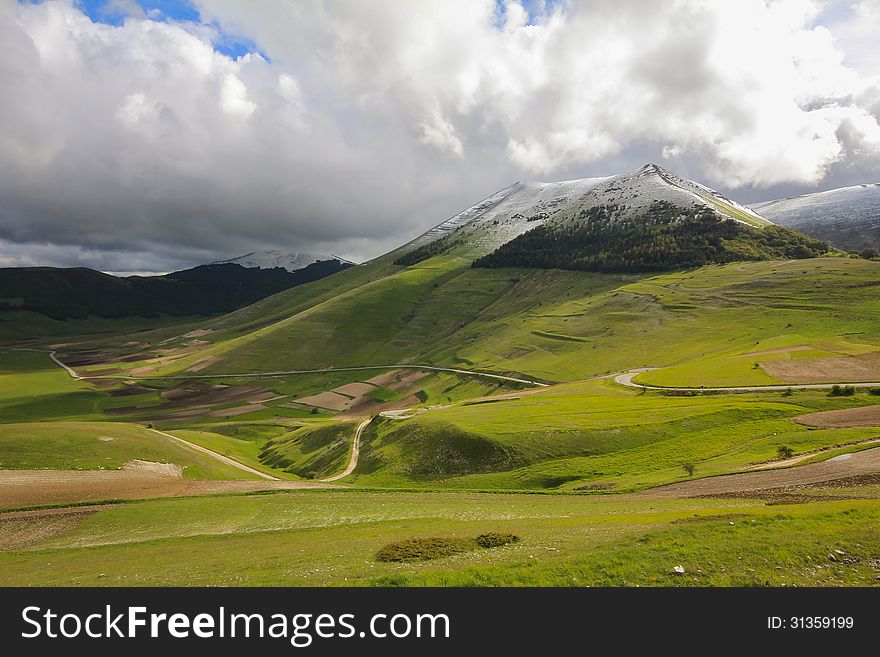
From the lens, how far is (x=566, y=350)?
18162 centimetres

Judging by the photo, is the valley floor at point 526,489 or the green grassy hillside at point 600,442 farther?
the green grassy hillside at point 600,442

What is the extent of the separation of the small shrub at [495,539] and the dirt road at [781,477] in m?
22.9

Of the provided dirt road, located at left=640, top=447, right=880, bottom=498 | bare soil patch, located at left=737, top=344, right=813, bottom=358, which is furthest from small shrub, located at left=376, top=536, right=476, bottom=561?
bare soil patch, located at left=737, top=344, right=813, bottom=358

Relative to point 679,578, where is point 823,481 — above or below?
below

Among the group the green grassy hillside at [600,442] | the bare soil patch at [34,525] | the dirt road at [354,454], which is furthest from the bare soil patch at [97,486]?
the green grassy hillside at [600,442]

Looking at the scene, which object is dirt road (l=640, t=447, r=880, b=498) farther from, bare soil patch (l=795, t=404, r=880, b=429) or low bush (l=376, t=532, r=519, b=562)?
low bush (l=376, t=532, r=519, b=562)

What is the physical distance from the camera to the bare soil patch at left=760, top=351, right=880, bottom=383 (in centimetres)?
9056

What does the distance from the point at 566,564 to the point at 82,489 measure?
200 feet

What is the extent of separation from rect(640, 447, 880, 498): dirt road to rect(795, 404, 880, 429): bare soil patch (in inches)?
554

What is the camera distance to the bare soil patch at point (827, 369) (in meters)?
90.6

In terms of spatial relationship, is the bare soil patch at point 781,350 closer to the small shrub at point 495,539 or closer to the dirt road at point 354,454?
the dirt road at point 354,454
